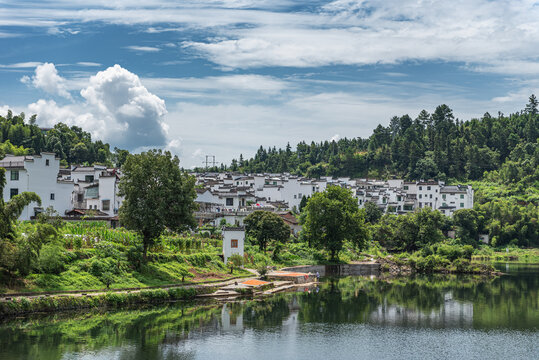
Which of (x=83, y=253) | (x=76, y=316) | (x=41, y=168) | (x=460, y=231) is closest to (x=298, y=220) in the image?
(x=460, y=231)

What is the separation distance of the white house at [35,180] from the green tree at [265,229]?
22297mm

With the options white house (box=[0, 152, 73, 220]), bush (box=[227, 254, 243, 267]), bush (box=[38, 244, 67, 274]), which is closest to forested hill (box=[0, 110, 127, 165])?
white house (box=[0, 152, 73, 220])

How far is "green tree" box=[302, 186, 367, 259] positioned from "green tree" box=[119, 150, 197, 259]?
86.7 ft

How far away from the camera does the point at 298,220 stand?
9262 cm

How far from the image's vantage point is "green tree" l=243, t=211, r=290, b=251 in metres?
70.1

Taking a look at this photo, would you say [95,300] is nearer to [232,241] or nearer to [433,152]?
[232,241]

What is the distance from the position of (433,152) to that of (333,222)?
93769 millimetres

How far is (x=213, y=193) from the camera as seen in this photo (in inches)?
3551

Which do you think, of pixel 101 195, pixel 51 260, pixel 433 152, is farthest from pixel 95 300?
pixel 433 152

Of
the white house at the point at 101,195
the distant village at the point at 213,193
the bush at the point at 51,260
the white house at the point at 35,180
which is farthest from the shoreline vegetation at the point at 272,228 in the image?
the white house at the point at 101,195

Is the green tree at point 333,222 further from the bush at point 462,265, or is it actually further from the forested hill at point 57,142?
the forested hill at point 57,142

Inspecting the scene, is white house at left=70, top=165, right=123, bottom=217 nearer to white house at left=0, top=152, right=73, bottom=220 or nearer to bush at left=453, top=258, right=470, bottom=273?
white house at left=0, top=152, right=73, bottom=220

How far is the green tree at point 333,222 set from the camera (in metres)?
75.1

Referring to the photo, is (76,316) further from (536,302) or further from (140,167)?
(536,302)
